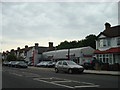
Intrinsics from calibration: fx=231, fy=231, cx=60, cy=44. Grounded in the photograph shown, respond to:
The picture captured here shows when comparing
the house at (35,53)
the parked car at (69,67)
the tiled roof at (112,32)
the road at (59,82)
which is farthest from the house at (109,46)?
the house at (35,53)

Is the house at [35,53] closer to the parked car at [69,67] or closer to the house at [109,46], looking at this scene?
the house at [109,46]

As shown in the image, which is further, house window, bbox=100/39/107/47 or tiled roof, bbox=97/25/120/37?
house window, bbox=100/39/107/47

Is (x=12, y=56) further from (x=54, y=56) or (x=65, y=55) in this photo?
(x=65, y=55)

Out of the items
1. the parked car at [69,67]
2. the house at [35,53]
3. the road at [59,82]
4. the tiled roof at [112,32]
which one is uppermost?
the tiled roof at [112,32]

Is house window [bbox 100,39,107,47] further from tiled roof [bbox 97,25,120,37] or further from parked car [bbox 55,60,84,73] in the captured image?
A: parked car [bbox 55,60,84,73]

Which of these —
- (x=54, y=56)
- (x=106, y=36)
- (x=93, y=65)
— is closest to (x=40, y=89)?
(x=93, y=65)

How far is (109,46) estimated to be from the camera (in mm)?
42781

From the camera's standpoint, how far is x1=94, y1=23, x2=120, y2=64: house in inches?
1580

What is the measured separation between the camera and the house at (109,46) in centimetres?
4014

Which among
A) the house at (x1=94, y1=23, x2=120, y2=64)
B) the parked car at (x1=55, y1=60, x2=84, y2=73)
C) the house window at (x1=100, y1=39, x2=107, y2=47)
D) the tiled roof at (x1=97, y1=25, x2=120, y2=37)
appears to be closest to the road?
the parked car at (x1=55, y1=60, x2=84, y2=73)

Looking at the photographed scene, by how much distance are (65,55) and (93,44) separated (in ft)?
85.8

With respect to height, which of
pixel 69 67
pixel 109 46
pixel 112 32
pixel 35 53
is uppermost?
pixel 112 32

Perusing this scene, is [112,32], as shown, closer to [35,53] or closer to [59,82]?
[35,53]

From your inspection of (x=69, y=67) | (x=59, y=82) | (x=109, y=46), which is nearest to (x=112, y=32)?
(x=109, y=46)
